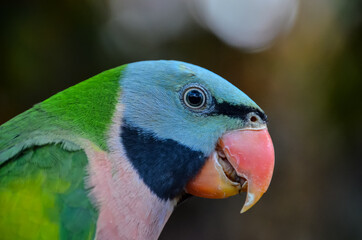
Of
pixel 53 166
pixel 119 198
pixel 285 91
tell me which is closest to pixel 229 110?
pixel 119 198

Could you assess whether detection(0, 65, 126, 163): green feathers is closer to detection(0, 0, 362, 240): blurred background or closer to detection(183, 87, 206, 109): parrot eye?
detection(183, 87, 206, 109): parrot eye

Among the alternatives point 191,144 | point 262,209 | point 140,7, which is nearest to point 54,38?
point 140,7

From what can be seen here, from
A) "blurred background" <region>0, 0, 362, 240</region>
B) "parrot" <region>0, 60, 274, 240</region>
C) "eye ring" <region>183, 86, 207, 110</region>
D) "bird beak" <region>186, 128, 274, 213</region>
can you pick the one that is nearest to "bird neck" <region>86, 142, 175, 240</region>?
"parrot" <region>0, 60, 274, 240</region>

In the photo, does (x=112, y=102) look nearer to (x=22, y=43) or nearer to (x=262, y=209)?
(x=22, y=43)

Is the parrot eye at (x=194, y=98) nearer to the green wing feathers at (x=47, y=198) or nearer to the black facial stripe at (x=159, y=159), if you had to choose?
the black facial stripe at (x=159, y=159)

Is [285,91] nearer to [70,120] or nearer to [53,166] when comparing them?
[70,120]

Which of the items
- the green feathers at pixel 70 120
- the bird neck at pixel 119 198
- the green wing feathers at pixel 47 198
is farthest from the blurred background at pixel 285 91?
the bird neck at pixel 119 198

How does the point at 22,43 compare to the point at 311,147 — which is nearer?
the point at 22,43
